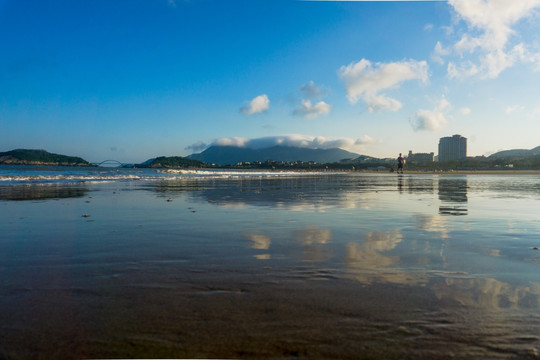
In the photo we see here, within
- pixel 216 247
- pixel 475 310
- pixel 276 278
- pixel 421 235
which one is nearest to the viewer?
pixel 475 310

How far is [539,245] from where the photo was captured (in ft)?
21.2

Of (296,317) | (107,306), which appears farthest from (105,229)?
(296,317)

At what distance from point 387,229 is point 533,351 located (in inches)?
222

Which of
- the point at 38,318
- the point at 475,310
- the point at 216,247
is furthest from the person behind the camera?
the point at 216,247

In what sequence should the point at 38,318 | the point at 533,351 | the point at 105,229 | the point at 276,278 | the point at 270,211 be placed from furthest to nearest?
1. the point at 270,211
2. the point at 105,229
3. the point at 276,278
4. the point at 38,318
5. the point at 533,351

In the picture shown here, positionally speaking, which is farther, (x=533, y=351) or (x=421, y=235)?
(x=421, y=235)

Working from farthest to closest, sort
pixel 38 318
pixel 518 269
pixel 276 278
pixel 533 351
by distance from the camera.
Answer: pixel 518 269
pixel 276 278
pixel 38 318
pixel 533 351

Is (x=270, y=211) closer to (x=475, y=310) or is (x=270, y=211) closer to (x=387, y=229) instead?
(x=387, y=229)

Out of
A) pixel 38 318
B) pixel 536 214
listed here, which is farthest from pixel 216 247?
pixel 536 214

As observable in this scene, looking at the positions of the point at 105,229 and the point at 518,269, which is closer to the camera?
the point at 518,269

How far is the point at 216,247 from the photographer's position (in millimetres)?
6266

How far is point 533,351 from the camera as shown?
2633mm

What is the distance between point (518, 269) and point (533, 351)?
267cm

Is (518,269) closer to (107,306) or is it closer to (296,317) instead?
(296,317)
